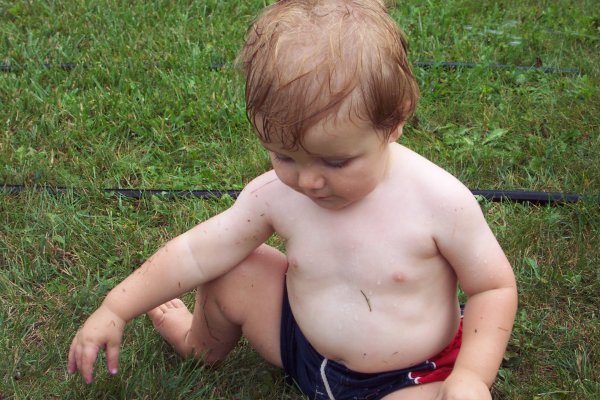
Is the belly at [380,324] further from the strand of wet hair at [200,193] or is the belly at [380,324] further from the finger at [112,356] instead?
the strand of wet hair at [200,193]

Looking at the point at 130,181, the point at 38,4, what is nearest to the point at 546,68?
the point at 130,181

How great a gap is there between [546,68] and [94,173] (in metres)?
1.95

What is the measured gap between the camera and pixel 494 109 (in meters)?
3.40

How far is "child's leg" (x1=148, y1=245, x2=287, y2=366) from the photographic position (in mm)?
2088

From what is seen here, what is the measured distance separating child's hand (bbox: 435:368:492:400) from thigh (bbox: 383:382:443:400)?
12 cm

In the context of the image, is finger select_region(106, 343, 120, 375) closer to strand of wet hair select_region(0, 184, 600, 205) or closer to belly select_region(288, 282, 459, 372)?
belly select_region(288, 282, 459, 372)

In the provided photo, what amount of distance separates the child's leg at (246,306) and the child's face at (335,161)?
36 cm

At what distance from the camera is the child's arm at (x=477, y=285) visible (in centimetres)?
180

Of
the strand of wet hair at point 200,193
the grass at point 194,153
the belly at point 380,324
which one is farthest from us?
the strand of wet hair at point 200,193

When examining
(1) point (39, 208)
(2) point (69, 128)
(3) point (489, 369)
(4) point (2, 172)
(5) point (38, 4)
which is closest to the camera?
(3) point (489, 369)

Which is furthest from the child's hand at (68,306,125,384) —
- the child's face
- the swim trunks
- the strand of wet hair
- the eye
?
the strand of wet hair

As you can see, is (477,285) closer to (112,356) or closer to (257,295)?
(257,295)

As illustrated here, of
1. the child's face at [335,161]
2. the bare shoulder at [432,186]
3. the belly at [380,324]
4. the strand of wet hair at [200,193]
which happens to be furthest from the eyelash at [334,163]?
the strand of wet hair at [200,193]

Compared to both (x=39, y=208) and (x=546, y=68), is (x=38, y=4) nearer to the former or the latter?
(x=39, y=208)
